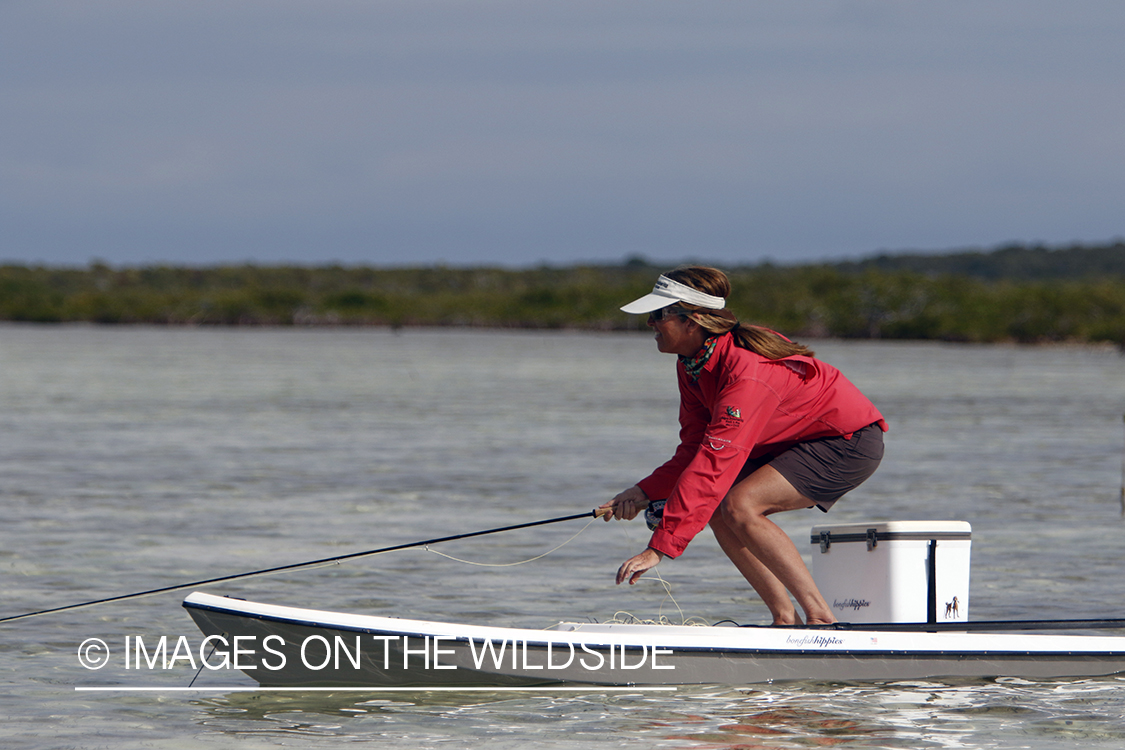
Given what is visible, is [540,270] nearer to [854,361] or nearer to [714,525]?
[854,361]

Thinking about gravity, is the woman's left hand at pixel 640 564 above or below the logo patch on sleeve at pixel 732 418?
below

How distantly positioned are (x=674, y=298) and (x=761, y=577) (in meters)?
1.25

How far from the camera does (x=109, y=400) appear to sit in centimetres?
2530

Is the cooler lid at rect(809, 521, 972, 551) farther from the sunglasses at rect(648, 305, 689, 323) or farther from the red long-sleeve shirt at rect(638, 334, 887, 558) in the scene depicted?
the sunglasses at rect(648, 305, 689, 323)

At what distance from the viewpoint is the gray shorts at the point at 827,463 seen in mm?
6457

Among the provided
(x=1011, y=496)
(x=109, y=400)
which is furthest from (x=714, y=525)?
(x=109, y=400)

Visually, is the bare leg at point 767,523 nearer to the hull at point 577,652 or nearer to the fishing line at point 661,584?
the hull at point 577,652

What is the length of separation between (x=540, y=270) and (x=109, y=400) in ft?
404

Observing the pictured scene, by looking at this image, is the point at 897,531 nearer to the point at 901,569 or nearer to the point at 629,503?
the point at 901,569

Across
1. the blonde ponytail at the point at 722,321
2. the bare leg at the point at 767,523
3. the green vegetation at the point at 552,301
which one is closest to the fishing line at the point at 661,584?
the bare leg at the point at 767,523

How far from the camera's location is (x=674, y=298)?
627 cm

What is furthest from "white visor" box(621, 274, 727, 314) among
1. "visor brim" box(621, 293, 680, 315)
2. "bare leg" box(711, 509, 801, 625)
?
"bare leg" box(711, 509, 801, 625)

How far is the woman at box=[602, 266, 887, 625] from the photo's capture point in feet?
20.1

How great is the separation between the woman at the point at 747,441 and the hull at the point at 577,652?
228mm
